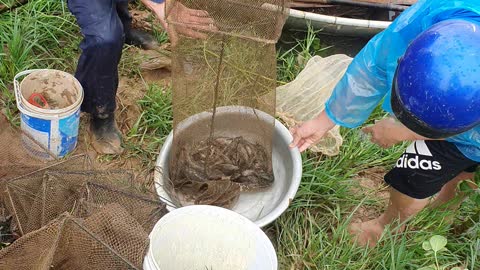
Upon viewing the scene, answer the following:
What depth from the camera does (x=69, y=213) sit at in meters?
2.74

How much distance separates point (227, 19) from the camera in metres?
2.87

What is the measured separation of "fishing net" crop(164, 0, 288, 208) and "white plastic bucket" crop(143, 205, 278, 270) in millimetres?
419

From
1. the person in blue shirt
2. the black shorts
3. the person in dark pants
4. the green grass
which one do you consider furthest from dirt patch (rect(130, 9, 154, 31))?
the black shorts

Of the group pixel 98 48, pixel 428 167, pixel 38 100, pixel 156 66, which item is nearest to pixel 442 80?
pixel 428 167

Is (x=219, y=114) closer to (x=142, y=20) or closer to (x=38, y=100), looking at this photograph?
(x=38, y=100)

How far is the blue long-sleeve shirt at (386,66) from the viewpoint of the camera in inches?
92.9

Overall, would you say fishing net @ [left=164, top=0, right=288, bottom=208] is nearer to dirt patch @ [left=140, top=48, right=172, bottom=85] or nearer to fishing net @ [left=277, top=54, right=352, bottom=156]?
fishing net @ [left=277, top=54, right=352, bottom=156]

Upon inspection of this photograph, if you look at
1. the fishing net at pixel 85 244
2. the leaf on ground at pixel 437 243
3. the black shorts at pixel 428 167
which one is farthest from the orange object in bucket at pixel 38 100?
the leaf on ground at pixel 437 243

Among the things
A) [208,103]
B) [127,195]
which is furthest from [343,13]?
[127,195]

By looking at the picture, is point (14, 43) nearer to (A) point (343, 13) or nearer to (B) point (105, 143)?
(B) point (105, 143)

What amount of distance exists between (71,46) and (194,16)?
149 cm

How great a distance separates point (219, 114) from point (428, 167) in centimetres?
115

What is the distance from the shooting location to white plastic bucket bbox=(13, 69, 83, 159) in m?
3.31

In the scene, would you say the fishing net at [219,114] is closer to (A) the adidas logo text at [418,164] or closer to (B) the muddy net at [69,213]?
(B) the muddy net at [69,213]
